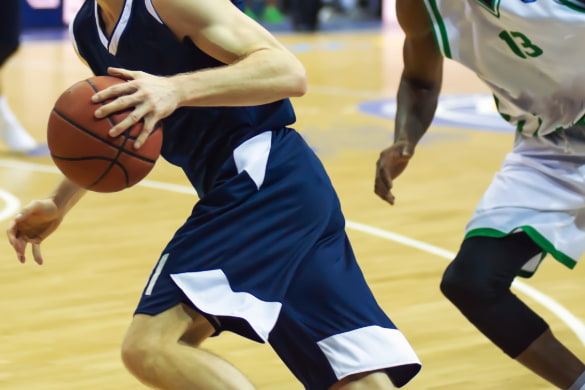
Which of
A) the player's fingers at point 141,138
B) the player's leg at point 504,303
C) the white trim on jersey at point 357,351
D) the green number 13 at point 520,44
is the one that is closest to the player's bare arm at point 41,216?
the player's fingers at point 141,138

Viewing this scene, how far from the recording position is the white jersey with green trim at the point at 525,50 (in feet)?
9.00

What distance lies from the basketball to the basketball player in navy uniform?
0.10 metres

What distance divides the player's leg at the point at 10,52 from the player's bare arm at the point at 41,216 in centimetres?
413

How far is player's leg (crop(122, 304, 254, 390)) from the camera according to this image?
7.39ft

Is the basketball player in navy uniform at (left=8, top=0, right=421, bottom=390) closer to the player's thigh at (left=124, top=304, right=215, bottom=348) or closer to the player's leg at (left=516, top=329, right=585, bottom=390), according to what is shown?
the player's thigh at (left=124, top=304, right=215, bottom=348)

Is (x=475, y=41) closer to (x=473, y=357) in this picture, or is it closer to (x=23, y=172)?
(x=473, y=357)

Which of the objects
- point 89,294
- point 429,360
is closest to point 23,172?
point 89,294

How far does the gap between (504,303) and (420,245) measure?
6.71 feet

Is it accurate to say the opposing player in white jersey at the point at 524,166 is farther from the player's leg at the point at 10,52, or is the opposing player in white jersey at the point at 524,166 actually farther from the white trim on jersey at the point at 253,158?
the player's leg at the point at 10,52

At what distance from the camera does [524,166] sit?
118 inches

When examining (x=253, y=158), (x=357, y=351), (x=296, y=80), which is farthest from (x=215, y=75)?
(x=357, y=351)

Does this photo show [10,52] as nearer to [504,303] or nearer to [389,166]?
[389,166]

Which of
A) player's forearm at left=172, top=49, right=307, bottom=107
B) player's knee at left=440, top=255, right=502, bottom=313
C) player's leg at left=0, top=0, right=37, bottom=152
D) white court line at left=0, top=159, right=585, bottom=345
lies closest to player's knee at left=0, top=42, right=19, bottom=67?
player's leg at left=0, top=0, right=37, bottom=152

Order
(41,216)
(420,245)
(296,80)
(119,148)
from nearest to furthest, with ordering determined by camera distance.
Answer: (119,148), (296,80), (41,216), (420,245)
